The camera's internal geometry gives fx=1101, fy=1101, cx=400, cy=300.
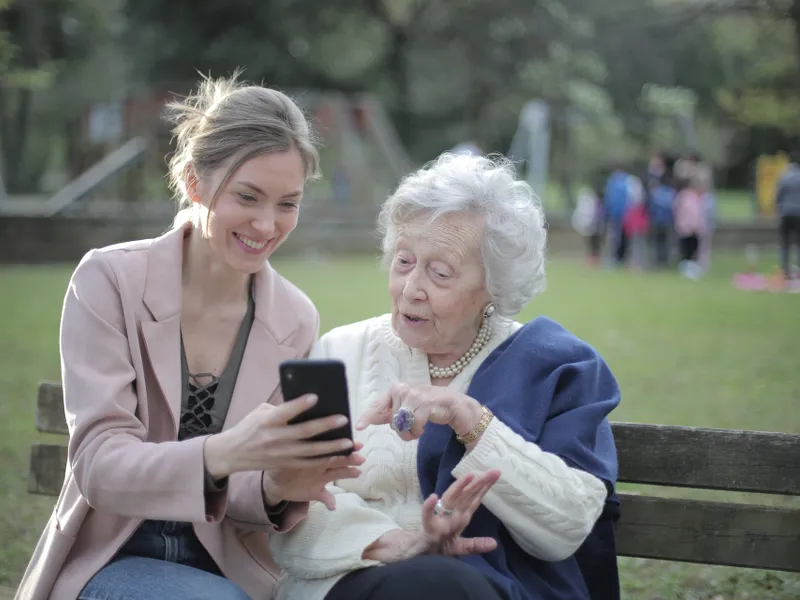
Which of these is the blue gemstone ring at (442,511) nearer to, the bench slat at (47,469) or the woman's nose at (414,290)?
the woman's nose at (414,290)

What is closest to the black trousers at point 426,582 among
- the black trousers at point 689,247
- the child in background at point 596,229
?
the black trousers at point 689,247

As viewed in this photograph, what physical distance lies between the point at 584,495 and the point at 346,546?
0.65 metres

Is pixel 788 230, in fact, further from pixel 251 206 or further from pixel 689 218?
pixel 251 206

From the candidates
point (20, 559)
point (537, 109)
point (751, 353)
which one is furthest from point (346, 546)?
point (537, 109)

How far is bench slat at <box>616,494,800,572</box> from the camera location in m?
3.44

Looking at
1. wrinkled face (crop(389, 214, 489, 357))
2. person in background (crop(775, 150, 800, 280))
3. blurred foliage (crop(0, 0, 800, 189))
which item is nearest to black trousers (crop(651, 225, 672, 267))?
person in background (crop(775, 150, 800, 280))

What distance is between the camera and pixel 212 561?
313 centimetres

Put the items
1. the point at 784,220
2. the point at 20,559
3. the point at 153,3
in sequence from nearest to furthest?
the point at 20,559, the point at 784,220, the point at 153,3

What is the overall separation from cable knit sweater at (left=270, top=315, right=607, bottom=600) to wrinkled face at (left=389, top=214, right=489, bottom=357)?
11 cm

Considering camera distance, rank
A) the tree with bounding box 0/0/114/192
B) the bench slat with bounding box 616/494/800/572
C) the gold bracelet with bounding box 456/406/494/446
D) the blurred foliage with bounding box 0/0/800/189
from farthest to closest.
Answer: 1. the blurred foliage with bounding box 0/0/800/189
2. the tree with bounding box 0/0/114/192
3. the bench slat with bounding box 616/494/800/572
4. the gold bracelet with bounding box 456/406/494/446

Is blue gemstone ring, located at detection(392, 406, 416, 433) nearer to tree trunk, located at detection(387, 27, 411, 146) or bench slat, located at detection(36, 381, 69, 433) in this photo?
bench slat, located at detection(36, 381, 69, 433)

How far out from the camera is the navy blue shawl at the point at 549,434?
9.87ft

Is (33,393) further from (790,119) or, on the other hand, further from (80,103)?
(790,119)

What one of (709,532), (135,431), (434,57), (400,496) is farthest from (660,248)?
(135,431)
